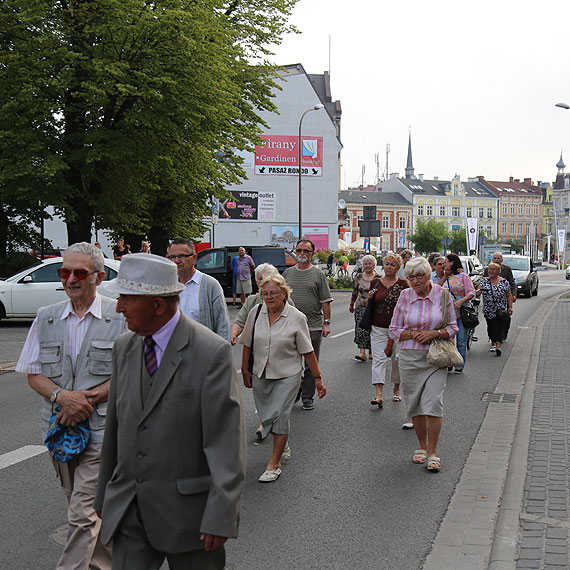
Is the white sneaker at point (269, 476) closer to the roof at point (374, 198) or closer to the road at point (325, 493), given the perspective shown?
the road at point (325, 493)

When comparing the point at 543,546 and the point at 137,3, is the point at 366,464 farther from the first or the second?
the point at 137,3

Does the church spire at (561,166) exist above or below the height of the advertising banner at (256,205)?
above

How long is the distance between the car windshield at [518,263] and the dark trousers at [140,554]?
33.6 metres

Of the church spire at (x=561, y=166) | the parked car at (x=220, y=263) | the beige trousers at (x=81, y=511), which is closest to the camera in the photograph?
the beige trousers at (x=81, y=511)

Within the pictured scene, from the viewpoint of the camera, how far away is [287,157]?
2522 inches

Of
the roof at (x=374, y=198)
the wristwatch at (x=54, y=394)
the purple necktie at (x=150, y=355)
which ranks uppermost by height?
the roof at (x=374, y=198)

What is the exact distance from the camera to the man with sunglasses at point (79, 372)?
377 cm

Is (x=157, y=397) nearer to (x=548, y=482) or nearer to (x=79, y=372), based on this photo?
(x=79, y=372)

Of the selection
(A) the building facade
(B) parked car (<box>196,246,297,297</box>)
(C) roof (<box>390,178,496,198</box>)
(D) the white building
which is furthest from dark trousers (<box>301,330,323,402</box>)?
(C) roof (<box>390,178,496,198</box>)

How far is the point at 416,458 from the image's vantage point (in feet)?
22.3

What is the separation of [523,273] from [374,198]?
9985 cm

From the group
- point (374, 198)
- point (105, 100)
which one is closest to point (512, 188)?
point (374, 198)

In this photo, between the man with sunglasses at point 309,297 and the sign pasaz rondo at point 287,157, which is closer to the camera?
the man with sunglasses at point 309,297

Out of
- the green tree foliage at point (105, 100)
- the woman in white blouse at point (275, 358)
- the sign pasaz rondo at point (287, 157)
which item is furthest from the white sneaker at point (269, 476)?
the sign pasaz rondo at point (287, 157)
